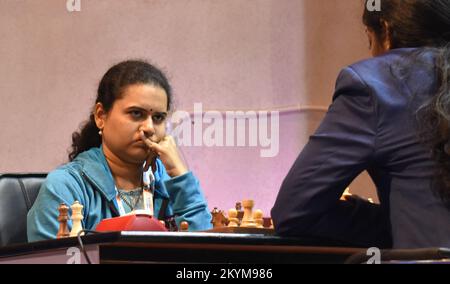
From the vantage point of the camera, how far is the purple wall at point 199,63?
5.33m

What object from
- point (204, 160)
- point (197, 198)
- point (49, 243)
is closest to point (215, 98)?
point (204, 160)

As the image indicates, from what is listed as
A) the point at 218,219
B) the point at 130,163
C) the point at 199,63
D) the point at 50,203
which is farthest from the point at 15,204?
the point at 199,63

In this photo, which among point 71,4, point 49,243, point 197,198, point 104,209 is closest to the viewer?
point 49,243

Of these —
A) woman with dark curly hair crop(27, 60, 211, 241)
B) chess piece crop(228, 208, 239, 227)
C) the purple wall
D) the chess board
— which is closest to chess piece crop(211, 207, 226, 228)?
chess piece crop(228, 208, 239, 227)

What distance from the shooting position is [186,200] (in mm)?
3555

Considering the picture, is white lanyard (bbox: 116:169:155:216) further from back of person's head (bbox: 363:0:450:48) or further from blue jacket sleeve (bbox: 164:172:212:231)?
back of person's head (bbox: 363:0:450:48)

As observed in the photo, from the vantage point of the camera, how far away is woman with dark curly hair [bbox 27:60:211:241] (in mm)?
3314

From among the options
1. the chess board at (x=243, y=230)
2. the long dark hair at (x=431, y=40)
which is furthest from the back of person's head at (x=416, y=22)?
the chess board at (x=243, y=230)

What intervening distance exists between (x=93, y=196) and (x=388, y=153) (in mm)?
1332

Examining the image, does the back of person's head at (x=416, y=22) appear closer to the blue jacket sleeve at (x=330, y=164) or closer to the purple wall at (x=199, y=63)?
the blue jacket sleeve at (x=330, y=164)

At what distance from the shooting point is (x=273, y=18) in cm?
545
